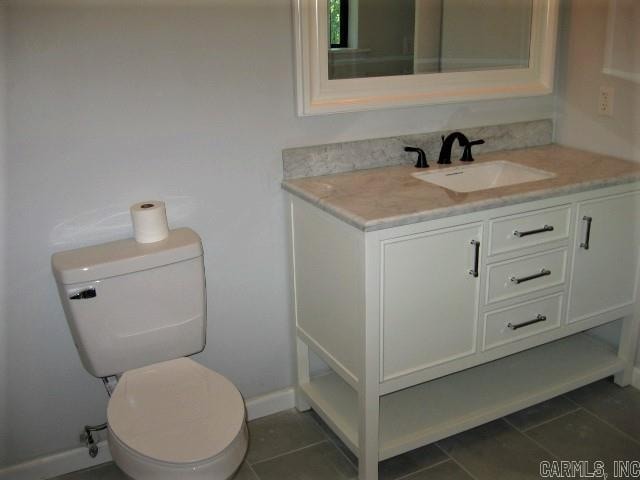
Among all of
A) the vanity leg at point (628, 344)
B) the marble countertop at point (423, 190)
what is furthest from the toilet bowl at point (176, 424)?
the vanity leg at point (628, 344)

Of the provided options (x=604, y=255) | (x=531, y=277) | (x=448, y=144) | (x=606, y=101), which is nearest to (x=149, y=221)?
(x=448, y=144)

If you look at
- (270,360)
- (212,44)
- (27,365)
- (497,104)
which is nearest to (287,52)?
(212,44)

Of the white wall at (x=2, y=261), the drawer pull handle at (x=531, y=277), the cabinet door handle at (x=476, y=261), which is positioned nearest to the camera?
the white wall at (x=2, y=261)

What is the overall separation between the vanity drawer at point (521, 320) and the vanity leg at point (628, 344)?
389 mm

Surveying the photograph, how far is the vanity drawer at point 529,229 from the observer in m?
1.89

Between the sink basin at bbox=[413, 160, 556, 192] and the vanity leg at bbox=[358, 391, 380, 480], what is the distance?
746 millimetres

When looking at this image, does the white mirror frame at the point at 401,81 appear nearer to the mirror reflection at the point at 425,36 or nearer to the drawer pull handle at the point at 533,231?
the mirror reflection at the point at 425,36

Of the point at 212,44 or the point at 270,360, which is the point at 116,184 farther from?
the point at 270,360

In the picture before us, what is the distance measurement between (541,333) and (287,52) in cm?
124

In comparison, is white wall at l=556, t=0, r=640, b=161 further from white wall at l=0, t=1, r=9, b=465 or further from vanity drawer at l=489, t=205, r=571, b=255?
white wall at l=0, t=1, r=9, b=465

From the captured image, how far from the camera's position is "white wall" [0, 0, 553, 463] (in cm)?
172

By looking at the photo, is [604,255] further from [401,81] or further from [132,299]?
[132,299]

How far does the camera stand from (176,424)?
1596 mm

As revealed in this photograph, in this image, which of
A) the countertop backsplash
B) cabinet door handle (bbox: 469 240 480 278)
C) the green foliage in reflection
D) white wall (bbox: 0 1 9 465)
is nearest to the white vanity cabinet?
cabinet door handle (bbox: 469 240 480 278)
